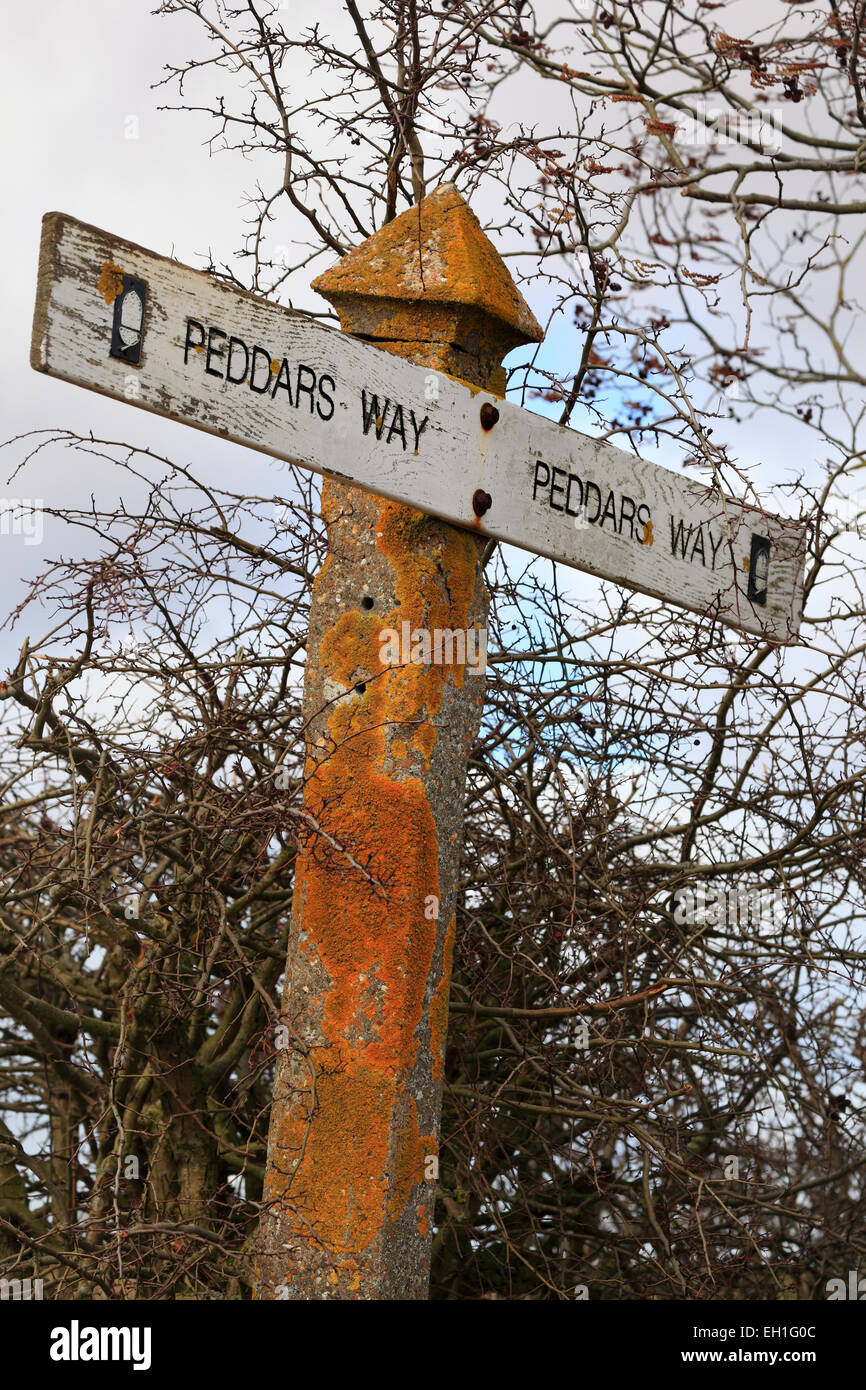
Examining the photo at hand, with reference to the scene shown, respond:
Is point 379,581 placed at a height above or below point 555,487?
below

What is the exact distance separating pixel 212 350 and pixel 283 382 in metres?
0.14

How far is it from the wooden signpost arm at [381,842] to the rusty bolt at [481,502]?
99 millimetres

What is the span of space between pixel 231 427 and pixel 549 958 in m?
2.23

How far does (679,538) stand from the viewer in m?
3.25

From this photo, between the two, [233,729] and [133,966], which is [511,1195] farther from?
[233,729]

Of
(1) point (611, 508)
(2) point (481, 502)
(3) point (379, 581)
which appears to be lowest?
(3) point (379, 581)

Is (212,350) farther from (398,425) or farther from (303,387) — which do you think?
(398,425)

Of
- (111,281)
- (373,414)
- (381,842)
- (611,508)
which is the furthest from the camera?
(611,508)

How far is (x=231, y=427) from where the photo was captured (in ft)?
7.86

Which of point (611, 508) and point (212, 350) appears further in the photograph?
point (611, 508)

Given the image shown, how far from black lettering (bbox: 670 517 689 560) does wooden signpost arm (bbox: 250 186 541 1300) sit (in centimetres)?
48

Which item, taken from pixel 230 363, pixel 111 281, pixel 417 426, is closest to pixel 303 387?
pixel 230 363

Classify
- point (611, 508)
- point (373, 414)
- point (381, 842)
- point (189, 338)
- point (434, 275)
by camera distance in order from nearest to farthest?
point (189, 338) → point (373, 414) → point (381, 842) → point (434, 275) → point (611, 508)

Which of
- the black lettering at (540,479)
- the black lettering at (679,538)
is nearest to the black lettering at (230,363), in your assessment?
the black lettering at (540,479)
